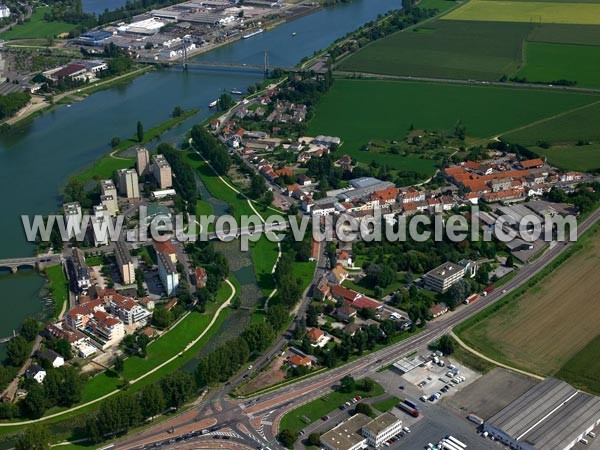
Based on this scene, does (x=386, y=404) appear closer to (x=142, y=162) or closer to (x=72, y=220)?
(x=72, y=220)

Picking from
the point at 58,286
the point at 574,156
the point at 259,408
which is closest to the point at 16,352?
the point at 58,286

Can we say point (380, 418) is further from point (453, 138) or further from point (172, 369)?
point (453, 138)

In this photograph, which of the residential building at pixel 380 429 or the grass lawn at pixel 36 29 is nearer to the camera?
the residential building at pixel 380 429

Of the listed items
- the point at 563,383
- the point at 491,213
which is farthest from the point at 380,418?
the point at 491,213

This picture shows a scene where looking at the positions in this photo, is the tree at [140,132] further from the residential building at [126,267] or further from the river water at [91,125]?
the residential building at [126,267]

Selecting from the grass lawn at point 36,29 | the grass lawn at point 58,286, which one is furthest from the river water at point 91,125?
the grass lawn at point 36,29

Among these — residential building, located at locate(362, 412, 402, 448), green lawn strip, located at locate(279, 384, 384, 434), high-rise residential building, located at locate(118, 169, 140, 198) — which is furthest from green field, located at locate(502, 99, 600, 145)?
residential building, located at locate(362, 412, 402, 448)
